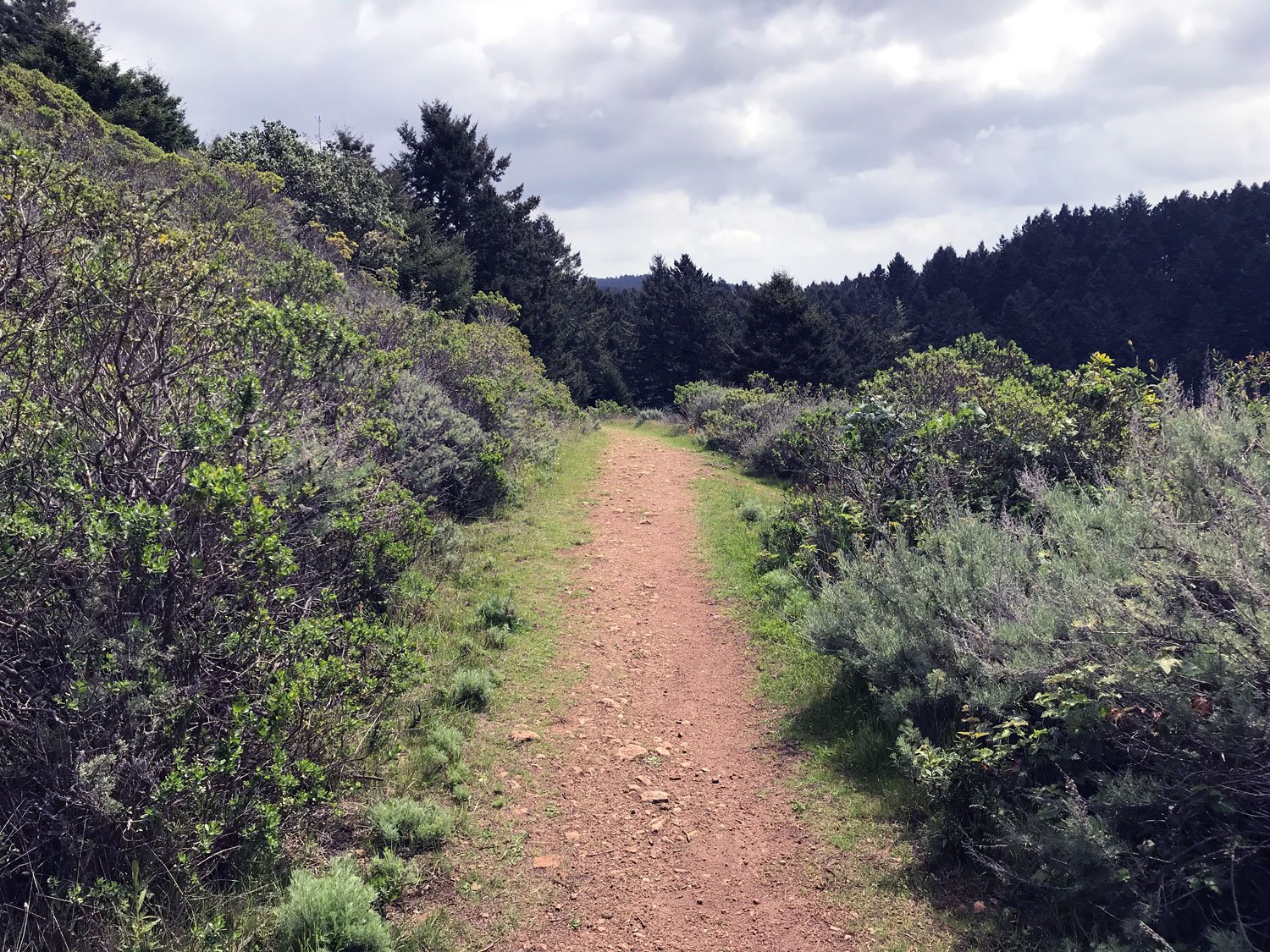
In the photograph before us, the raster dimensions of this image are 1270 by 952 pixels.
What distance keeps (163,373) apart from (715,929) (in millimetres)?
4120

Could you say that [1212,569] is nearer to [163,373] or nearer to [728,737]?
[728,737]

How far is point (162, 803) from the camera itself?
2.99m

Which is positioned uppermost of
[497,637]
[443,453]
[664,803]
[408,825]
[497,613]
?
[443,453]

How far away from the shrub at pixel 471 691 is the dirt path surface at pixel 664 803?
60cm

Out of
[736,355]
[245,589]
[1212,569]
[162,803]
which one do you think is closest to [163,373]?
[245,589]

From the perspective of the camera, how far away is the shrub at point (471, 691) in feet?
17.1

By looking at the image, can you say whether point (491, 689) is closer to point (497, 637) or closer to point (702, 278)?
point (497, 637)

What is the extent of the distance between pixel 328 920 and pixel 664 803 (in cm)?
210

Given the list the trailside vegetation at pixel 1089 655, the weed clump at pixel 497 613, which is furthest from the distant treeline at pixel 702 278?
the weed clump at pixel 497 613

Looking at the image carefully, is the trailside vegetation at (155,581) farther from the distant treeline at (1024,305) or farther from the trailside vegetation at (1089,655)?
the distant treeline at (1024,305)

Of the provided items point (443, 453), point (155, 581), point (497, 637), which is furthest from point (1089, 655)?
point (443, 453)

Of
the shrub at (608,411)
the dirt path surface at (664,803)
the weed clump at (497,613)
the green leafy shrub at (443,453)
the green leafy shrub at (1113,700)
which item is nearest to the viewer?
the green leafy shrub at (1113,700)

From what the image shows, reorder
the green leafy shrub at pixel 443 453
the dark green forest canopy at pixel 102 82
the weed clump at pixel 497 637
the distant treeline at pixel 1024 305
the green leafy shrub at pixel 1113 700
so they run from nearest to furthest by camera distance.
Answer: the green leafy shrub at pixel 1113 700 → the weed clump at pixel 497 637 → the green leafy shrub at pixel 443 453 → the dark green forest canopy at pixel 102 82 → the distant treeline at pixel 1024 305

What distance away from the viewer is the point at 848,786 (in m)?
4.34
